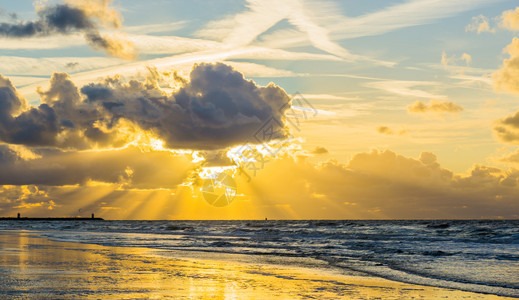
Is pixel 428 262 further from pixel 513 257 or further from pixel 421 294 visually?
pixel 421 294

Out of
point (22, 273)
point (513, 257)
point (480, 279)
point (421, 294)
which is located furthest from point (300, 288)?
point (513, 257)

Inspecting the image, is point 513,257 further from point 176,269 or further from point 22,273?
point 22,273

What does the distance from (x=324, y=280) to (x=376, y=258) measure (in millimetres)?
12537

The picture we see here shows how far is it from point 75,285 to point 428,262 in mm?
19082

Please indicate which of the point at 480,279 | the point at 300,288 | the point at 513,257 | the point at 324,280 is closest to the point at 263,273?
the point at 324,280

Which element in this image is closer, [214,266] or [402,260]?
[214,266]

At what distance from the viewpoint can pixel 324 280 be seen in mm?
17766

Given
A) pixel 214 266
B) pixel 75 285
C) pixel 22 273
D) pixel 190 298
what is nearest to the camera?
pixel 190 298

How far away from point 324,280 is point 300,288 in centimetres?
265

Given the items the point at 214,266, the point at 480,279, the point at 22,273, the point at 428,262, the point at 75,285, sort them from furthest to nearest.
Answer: the point at 428,262 → the point at 214,266 → the point at 480,279 → the point at 22,273 → the point at 75,285

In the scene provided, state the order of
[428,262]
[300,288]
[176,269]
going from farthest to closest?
[428,262]
[176,269]
[300,288]

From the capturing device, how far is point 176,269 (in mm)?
20156

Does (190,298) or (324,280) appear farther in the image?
(324,280)

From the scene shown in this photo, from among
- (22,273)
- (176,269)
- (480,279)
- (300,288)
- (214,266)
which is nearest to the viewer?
(300,288)
